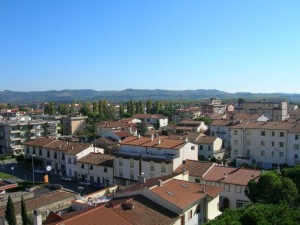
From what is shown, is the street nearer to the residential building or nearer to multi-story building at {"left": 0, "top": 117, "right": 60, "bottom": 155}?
multi-story building at {"left": 0, "top": 117, "right": 60, "bottom": 155}

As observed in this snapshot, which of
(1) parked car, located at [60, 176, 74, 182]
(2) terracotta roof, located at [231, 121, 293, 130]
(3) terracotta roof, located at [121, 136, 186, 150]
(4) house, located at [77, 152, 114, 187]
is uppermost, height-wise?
(2) terracotta roof, located at [231, 121, 293, 130]

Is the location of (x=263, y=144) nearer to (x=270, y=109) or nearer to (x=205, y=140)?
(x=205, y=140)

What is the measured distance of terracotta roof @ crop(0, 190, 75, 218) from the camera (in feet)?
101

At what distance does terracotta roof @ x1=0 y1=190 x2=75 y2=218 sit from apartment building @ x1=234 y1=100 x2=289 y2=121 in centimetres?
8046

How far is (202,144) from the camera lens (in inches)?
2398

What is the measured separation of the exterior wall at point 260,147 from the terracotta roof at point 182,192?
3092 centimetres

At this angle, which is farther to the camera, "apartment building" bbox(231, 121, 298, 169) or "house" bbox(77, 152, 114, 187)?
"apartment building" bbox(231, 121, 298, 169)

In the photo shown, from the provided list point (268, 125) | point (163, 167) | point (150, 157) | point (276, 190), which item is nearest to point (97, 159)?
point (150, 157)

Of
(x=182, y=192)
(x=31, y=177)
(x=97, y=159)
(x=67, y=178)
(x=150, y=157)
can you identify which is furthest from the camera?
(x=31, y=177)

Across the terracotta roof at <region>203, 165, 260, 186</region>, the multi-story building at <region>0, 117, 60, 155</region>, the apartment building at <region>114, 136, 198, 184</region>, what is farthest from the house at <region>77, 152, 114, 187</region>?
the multi-story building at <region>0, 117, 60, 155</region>

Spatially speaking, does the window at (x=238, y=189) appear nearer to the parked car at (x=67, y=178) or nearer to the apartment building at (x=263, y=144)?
the apartment building at (x=263, y=144)

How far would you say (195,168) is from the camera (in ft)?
133

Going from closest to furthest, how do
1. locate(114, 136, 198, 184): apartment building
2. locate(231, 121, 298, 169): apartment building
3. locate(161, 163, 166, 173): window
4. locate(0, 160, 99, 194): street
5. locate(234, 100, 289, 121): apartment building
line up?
locate(161, 163, 166, 173): window, locate(114, 136, 198, 184): apartment building, locate(0, 160, 99, 194): street, locate(231, 121, 298, 169): apartment building, locate(234, 100, 289, 121): apartment building

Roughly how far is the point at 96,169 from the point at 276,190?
94.7ft
